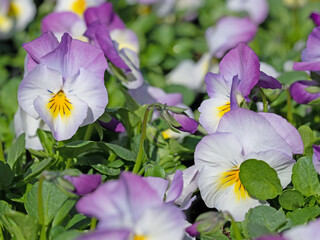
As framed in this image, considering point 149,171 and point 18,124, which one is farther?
point 18,124

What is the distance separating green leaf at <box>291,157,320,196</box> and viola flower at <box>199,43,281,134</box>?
0.17m

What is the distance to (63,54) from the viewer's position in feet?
3.88

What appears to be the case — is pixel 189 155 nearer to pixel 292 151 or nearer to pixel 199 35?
pixel 292 151

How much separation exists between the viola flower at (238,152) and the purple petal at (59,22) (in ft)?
2.56

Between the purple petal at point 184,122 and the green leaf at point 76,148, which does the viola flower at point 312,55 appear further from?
the green leaf at point 76,148

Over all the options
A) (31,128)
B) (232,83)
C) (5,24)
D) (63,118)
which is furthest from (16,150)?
(5,24)

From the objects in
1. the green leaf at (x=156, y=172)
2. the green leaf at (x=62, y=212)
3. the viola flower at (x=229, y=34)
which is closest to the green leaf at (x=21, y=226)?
the green leaf at (x=62, y=212)

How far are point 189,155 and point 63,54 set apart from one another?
47cm

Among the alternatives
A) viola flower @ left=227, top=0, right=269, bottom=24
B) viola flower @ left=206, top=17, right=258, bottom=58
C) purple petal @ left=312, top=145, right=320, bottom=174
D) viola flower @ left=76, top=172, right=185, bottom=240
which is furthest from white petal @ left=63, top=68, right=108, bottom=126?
viola flower @ left=227, top=0, right=269, bottom=24

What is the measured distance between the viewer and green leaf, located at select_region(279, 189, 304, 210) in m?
1.20

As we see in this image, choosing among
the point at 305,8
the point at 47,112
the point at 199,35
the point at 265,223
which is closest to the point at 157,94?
A: the point at 47,112

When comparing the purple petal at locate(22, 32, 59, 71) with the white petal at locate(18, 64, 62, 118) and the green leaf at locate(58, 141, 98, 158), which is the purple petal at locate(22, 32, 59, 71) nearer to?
the white petal at locate(18, 64, 62, 118)

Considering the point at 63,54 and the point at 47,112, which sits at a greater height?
the point at 63,54

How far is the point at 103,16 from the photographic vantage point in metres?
1.75
